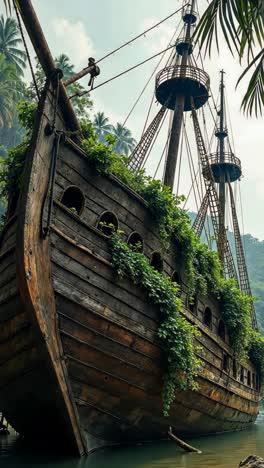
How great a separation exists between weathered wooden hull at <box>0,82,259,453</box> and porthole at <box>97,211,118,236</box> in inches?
3.7

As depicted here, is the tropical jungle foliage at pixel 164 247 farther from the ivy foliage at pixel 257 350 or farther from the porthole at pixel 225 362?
the ivy foliage at pixel 257 350

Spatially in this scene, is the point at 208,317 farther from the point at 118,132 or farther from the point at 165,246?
the point at 118,132

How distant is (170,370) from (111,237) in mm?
2680

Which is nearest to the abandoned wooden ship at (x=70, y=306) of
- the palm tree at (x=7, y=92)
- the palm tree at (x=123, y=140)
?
the palm tree at (x=7, y=92)

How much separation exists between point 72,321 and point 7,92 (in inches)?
1355

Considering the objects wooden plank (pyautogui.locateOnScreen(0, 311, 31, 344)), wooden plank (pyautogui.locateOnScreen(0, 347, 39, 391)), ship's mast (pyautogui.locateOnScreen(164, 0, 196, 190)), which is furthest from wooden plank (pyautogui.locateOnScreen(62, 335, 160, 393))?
ship's mast (pyautogui.locateOnScreen(164, 0, 196, 190))

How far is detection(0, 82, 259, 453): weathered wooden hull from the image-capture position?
6.04 m

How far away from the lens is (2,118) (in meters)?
36.8

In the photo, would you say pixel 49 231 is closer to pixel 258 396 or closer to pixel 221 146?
pixel 258 396

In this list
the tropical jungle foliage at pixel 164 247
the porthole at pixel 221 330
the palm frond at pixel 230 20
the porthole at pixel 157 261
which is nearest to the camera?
the palm frond at pixel 230 20

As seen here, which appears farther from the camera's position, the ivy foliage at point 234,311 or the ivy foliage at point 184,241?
the ivy foliage at point 234,311

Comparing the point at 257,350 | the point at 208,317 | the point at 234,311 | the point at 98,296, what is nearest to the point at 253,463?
the point at 98,296

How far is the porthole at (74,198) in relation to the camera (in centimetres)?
700

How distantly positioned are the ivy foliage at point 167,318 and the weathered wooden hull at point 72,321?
0.18 m
